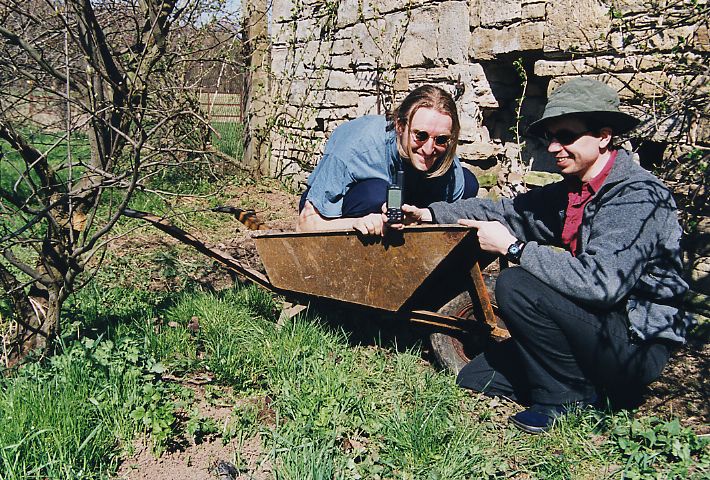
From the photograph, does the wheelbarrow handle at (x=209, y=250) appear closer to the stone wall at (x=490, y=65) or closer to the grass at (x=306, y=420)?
the grass at (x=306, y=420)

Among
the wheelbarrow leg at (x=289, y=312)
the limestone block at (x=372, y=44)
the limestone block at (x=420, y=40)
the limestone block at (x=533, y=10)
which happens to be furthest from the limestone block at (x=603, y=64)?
the wheelbarrow leg at (x=289, y=312)

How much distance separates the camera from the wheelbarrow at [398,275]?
2965mm

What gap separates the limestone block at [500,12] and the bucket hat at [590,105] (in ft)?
6.41

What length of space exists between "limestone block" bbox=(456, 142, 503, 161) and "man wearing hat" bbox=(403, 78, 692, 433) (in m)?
2.10

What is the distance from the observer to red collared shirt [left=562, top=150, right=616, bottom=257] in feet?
9.48

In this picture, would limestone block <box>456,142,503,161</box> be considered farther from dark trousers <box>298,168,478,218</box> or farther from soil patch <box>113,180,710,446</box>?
dark trousers <box>298,168,478,218</box>

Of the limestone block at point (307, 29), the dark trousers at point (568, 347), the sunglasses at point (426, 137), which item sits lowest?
the dark trousers at point (568, 347)

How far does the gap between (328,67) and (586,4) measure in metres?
3.37

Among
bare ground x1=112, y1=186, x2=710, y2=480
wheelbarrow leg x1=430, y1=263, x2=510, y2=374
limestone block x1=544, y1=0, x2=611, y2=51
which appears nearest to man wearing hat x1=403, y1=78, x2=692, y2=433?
wheelbarrow leg x1=430, y1=263, x2=510, y2=374

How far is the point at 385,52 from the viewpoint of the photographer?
19.8 ft

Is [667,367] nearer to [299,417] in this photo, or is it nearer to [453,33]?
[299,417]

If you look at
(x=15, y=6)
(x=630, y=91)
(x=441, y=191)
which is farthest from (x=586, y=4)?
(x=15, y=6)

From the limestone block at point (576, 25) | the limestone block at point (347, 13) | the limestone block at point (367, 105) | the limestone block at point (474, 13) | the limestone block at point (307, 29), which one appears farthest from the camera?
the limestone block at point (307, 29)

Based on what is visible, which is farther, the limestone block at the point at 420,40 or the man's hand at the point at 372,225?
the limestone block at the point at 420,40
